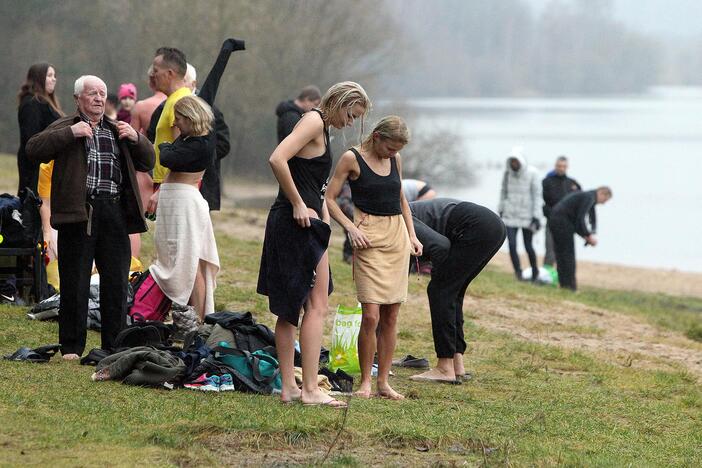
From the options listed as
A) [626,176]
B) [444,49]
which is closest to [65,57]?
[626,176]

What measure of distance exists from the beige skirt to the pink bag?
77.2 inches

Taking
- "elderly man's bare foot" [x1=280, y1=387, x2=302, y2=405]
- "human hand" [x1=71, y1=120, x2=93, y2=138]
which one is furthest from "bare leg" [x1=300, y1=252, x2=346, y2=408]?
"human hand" [x1=71, y1=120, x2=93, y2=138]

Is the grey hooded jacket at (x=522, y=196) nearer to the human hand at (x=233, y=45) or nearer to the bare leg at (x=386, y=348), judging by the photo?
the human hand at (x=233, y=45)

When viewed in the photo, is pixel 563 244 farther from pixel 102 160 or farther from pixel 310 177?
pixel 310 177

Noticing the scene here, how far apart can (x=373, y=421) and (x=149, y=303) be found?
2654mm

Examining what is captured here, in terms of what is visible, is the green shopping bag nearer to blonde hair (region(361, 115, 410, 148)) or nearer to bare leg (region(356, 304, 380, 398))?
bare leg (region(356, 304, 380, 398))

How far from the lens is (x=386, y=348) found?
6.73 meters

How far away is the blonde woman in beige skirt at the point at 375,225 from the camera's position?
645 cm

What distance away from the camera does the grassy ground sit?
5133 millimetres

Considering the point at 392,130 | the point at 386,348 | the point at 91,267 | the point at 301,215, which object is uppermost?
the point at 392,130

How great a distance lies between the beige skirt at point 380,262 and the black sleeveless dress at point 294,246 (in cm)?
53

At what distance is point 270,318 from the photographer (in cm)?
965

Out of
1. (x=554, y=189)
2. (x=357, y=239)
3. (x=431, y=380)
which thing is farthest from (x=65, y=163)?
(x=554, y=189)

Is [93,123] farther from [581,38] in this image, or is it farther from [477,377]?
[581,38]
